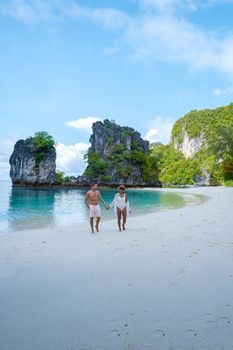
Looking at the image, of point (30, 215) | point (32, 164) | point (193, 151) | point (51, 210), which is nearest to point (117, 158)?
point (32, 164)

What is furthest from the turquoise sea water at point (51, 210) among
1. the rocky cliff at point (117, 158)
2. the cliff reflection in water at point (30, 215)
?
the rocky cliff at point (117, 158)

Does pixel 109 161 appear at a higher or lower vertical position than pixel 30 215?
higher

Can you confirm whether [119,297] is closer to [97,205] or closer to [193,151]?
[97,205]

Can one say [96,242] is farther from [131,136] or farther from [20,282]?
[131,136]

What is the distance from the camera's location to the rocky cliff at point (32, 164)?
78.8m

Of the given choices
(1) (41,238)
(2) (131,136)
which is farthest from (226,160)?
(1) (41,238)

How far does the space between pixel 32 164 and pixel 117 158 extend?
25.2 metres

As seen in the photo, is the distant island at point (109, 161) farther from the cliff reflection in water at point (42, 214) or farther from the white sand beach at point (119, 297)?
the white sand beach at point (119, 297)

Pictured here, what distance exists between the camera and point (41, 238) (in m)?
9.67

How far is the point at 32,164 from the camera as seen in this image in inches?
3100

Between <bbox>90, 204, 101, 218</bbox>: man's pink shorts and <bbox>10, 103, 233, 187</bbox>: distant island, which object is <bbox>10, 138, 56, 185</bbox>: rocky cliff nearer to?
<bbox>10, 103, 233, 187</bbox>: distant island

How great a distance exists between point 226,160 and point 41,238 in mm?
50143

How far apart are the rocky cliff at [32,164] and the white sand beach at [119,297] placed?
73.5m

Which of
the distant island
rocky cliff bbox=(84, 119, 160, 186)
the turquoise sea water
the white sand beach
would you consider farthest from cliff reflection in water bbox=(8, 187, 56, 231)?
rocky cliff bbox=(84, 119, 160, 186)
